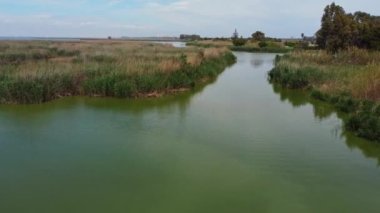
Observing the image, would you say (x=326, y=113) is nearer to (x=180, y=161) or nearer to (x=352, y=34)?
(x=180, y=161)

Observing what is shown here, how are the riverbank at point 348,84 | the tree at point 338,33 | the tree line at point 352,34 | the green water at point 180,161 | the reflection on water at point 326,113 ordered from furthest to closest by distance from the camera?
the tree at point 338,33
the tree line at point 352,34
the riverbank at point 348,84
the reflection on water at point 326,113
the green water at point 180,161

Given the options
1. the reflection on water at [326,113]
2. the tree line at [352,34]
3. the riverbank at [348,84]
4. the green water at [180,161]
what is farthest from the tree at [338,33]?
the green water at [180,161]

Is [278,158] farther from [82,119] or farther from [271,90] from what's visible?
[271,90]

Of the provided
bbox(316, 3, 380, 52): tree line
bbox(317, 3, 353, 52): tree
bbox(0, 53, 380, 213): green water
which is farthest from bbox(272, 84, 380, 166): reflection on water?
bbox(317, 3, 353, 52): tree

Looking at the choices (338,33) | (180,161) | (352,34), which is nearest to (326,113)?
(180,161)

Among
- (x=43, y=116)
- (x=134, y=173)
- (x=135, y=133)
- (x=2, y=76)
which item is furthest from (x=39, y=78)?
(x=134, y=173)

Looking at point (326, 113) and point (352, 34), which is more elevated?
point (352, 34)

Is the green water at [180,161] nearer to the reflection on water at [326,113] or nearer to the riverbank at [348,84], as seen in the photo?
the reflection on water at [326,113]
